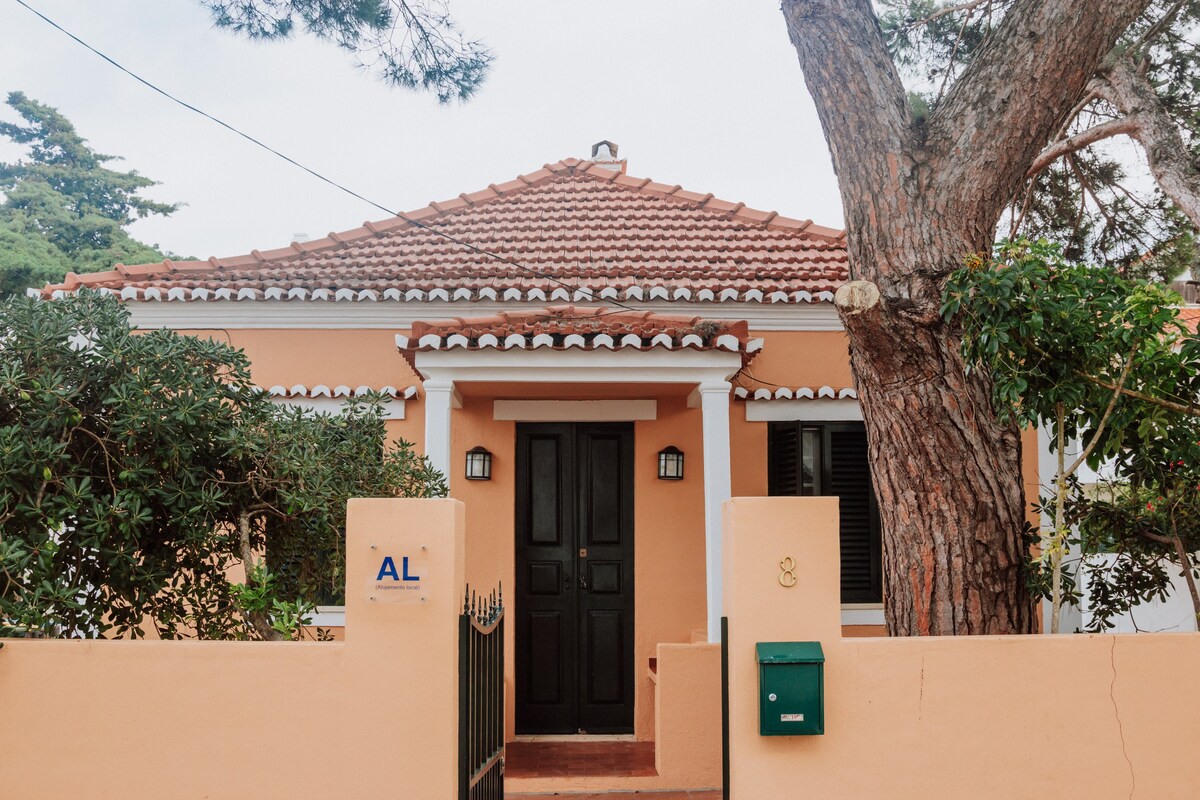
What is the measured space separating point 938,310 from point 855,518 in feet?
14.0

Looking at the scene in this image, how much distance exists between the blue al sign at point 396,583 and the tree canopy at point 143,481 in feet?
2.20

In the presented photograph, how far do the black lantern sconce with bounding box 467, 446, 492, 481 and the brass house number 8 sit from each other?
15.7 feet

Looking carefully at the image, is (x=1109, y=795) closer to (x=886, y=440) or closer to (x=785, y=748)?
(x=785, y=748)

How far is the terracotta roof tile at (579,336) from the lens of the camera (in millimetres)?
7441

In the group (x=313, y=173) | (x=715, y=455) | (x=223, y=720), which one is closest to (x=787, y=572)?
(x=223, y=720)

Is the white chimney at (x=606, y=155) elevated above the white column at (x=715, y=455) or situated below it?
above

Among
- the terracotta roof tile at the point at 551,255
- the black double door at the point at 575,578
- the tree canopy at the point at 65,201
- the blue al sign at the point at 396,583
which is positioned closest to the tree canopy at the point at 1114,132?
the terracotta roof tile at the point at 551,255

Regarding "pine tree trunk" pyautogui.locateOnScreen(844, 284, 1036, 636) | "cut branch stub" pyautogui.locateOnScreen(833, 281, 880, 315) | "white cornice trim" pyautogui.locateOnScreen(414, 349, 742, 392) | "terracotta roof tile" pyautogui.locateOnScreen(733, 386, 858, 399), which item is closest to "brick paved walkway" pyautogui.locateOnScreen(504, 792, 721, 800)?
"pine tree trunk" pyautogui.locateOnScreen(844, 284, 1036, 636)

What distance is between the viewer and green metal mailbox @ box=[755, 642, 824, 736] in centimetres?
437

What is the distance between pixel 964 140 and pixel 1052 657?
2900 mm

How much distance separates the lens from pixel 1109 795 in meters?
4.55

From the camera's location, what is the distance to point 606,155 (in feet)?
42.6

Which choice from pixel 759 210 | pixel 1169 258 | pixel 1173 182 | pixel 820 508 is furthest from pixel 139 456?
pixel 1169 258

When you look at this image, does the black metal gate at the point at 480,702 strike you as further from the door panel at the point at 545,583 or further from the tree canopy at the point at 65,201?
the tree canopy at the point at 65,201
